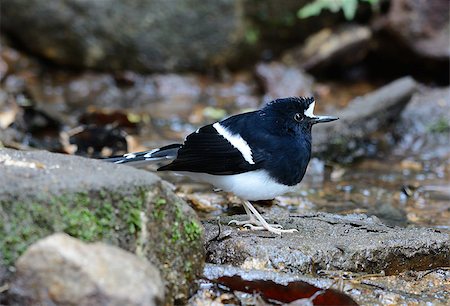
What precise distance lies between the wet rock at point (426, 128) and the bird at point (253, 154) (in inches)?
122

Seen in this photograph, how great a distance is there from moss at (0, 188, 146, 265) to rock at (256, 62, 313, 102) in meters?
5.80

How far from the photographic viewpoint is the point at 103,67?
9.03 meters

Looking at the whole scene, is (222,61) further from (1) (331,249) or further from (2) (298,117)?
(1) (331,249)

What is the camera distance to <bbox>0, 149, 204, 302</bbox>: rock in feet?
9.11

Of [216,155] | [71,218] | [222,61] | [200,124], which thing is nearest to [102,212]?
[71,218]

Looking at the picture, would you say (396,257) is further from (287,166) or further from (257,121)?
(257,121)

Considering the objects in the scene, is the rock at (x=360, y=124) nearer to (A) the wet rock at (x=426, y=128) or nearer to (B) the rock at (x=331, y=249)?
(A) the wet rock at (x=426, y=128)

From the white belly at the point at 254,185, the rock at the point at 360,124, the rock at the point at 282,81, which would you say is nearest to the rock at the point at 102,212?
Result: the white belly at the point at 254,185

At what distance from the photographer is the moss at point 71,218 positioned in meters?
2.76

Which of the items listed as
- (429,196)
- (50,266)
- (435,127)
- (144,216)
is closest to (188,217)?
(144,216)

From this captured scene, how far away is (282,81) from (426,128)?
2.12 metres

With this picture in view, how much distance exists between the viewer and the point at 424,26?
8.63m

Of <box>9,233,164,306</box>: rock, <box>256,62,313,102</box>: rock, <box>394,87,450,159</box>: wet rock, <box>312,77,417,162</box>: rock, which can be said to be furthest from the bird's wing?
<box>256,62,313,102</box>: rock

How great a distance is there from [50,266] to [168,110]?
5745 mm
